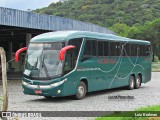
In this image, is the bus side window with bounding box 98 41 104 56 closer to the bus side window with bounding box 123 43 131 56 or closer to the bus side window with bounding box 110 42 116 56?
the bus side window with bounding box 110 42 116 56

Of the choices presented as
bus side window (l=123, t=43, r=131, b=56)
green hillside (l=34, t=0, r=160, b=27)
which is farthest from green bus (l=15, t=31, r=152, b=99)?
green hillside (l=34, t=0, r=160, b=27)

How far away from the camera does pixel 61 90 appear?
15.0m

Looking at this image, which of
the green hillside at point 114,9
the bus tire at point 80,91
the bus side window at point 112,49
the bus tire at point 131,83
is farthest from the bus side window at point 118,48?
the green hillside at point 114,9

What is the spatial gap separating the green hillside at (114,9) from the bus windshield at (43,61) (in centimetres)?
7317

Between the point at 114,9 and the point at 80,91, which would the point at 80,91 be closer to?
the point at 80,91

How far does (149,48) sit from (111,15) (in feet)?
252

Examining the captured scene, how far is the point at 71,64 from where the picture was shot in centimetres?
1558

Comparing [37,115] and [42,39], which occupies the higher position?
[42,39]

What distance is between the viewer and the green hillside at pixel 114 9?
91625 mm

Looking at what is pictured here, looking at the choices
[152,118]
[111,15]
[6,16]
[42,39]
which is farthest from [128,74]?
[111,15]

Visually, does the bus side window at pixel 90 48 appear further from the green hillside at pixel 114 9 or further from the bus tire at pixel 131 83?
the green hillside at pixel 114 9

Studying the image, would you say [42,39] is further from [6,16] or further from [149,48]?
[149,48]

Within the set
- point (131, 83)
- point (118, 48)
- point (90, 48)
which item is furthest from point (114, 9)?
point (90, 48)

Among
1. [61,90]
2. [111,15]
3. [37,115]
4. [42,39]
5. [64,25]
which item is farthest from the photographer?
[111,15]
